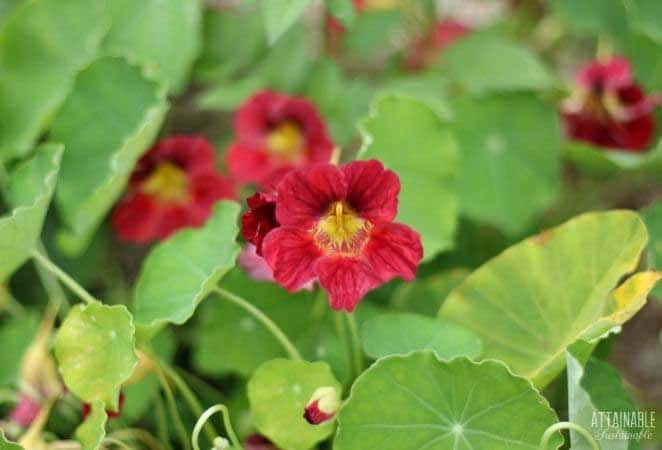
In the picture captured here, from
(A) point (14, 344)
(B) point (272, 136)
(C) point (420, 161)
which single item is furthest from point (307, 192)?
(A) point (14, 344)

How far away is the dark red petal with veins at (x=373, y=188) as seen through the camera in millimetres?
983

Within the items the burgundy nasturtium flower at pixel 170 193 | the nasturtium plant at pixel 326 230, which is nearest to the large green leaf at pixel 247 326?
the nasturtium plant at pixel 326 230

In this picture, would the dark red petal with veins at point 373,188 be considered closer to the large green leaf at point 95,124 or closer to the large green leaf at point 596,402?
the large green leaf at point 596,402

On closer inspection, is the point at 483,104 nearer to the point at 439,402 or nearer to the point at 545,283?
the point at 545,283

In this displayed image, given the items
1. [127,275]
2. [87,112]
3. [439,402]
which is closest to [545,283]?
[439,402]

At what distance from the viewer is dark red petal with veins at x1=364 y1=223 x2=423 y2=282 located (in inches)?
39.5

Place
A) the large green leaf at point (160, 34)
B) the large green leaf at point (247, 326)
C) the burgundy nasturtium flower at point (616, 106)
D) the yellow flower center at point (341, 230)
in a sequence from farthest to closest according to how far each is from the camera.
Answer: the burgundy nasturtium flower at point (616, 106)
the large green leaf at point (160, 34)
the large green leaf at point (247, 326)
the yellow flower center at point (341, 230)

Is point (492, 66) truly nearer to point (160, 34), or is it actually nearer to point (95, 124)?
point (160, 34)

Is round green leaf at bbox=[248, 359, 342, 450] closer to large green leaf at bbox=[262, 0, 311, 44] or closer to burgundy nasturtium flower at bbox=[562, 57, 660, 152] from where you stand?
large green leaf at bbox=[262, 0, 311, 44]

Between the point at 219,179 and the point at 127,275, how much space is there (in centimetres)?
37

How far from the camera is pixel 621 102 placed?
1.53 metres

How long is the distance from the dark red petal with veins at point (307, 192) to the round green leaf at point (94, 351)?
21 cm

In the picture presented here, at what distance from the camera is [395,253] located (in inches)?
39.8

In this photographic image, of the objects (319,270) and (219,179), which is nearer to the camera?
(319,270)
